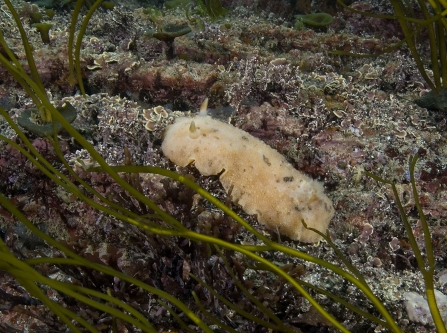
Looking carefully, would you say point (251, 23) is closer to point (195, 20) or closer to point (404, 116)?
point (195, 20)

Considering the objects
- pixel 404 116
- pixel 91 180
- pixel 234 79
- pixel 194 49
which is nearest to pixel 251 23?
pixel 194 49

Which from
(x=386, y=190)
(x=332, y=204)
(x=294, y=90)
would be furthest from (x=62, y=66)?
(x=386, y=190)

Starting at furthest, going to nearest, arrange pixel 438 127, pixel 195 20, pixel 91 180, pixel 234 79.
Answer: pixel 195 20 < pixel 234 79 < pixel 438 127 < pixel 91 180

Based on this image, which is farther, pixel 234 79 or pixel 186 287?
pixel 234 79

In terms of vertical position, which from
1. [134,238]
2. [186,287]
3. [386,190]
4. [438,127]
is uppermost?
[438,127]

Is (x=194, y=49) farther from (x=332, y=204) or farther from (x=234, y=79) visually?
(x=332, y=204)

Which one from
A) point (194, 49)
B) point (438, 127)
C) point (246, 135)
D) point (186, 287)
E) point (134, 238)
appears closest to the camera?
point (186, 287)

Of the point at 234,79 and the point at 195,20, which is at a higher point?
the point at 195,20
